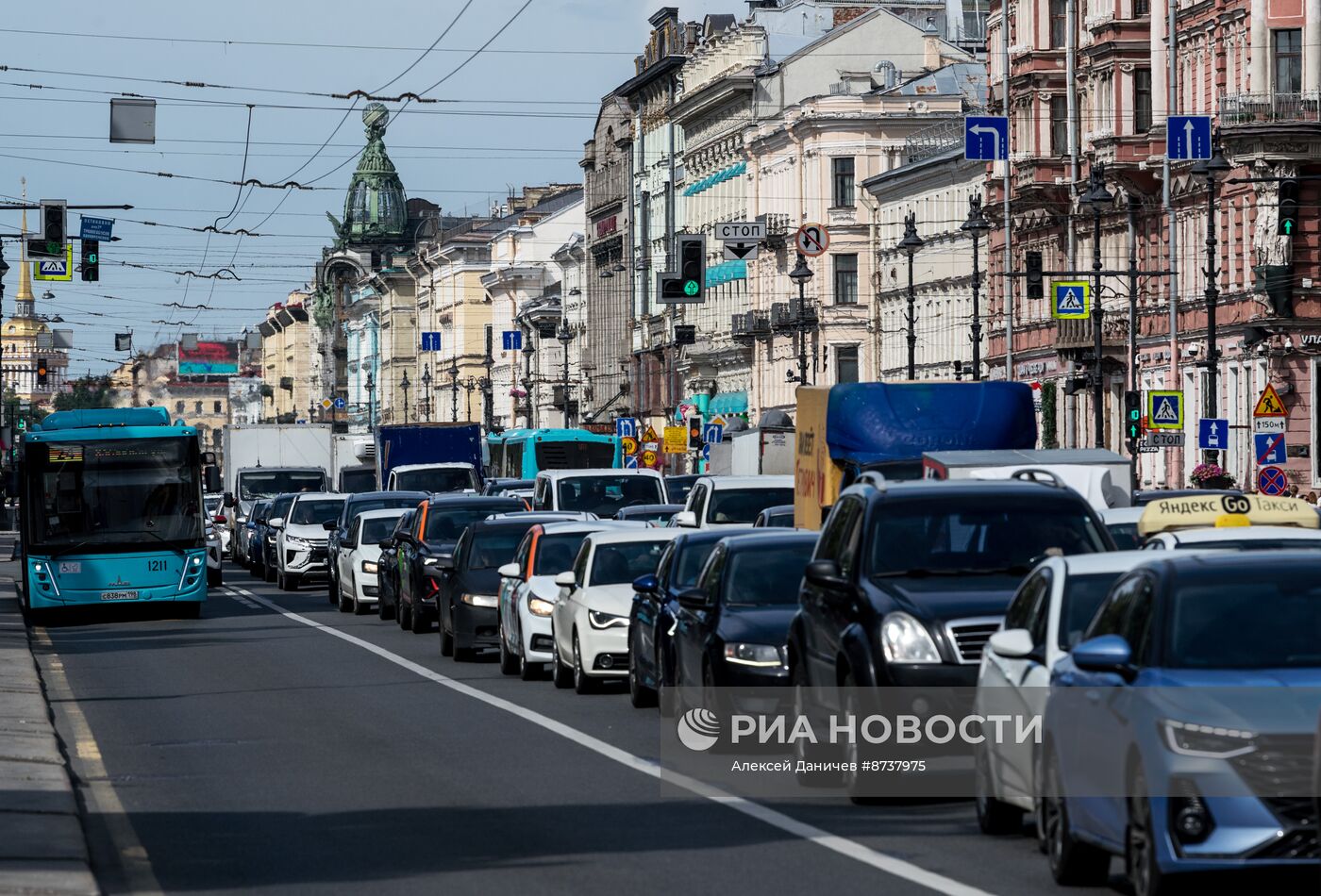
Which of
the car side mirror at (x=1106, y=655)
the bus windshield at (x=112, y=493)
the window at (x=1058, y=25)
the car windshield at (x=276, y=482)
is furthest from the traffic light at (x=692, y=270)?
the window at (x=1058, y=25)

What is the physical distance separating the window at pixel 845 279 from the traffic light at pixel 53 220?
5798 centimetres

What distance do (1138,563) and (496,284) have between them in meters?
148

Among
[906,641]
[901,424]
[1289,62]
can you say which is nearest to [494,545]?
[901,424]

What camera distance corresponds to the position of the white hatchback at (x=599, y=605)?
2268 centimetres

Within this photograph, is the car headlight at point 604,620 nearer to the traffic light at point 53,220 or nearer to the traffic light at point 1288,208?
the traffic light at point 53,220

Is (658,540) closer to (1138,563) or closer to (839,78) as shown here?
(1138,563)

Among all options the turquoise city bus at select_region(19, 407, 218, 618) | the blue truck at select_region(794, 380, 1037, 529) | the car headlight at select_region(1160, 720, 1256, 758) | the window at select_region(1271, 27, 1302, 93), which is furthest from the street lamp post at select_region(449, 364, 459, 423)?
the car headlight at select_region(1160, 720, 1256, 758)

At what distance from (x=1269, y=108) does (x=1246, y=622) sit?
51.4m

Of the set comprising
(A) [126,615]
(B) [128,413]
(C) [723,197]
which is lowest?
(A) [126,615]

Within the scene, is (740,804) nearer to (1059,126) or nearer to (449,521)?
(449,521)

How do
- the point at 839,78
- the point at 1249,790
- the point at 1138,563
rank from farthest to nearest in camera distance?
1. the point at 839,78
2. the point at 1138,563
3. the point at 1249,790

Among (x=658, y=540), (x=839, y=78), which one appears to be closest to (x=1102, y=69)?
(x=839, y=78)

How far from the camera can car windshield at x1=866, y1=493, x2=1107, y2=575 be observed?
14930mm

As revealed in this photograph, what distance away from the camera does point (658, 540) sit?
23828 mm
